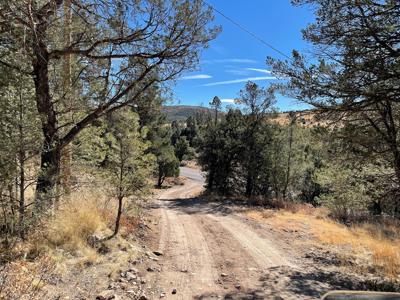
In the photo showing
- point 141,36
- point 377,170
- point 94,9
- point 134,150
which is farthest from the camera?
point 377,170

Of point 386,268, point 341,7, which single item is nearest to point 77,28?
point 341,7

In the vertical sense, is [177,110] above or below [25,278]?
above

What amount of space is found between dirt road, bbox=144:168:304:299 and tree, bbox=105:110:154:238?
1631 millimetres

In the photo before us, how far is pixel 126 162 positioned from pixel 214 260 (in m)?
3.26

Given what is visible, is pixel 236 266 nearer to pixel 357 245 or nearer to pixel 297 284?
pixel 297 284

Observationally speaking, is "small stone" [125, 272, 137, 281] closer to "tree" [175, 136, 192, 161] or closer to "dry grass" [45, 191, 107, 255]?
"dry grass" [45, 191, 107, 255]

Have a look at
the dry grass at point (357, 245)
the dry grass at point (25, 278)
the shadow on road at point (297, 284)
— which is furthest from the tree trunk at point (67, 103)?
the dry grass at point (357, 245)

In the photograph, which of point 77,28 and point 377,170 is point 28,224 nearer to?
point 77,28

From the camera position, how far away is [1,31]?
4090 millimetres

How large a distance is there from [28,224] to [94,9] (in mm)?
3845

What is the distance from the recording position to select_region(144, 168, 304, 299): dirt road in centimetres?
581

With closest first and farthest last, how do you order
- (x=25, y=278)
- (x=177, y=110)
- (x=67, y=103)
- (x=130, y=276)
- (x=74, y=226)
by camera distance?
1. (x=25, y=278)
2. (x=130, y=276)
3. (x=74, y=226)
4. (x=67, y=103)
5. (x=177, y=110)

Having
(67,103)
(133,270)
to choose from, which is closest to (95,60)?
(67,103)

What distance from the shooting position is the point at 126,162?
831 centimetres
